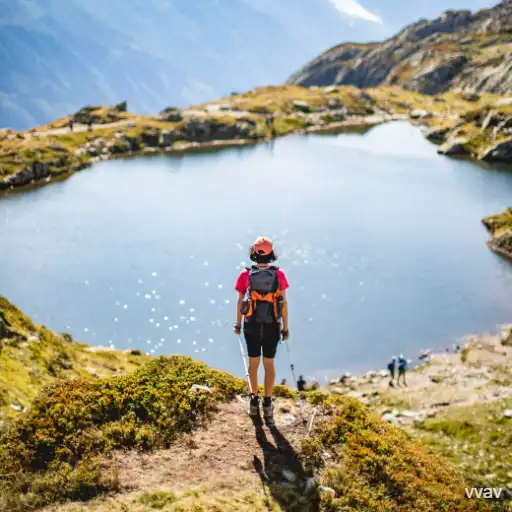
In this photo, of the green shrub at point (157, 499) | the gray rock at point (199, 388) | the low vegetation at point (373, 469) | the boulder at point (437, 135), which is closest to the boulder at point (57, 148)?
the boulder at point (437, 135)

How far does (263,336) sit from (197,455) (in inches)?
119

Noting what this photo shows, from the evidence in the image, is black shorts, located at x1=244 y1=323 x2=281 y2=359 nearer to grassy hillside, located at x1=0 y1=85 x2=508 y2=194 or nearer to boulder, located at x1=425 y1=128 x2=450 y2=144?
grassy hillside, located at x1=0 y1=85 x2=508 y2=194

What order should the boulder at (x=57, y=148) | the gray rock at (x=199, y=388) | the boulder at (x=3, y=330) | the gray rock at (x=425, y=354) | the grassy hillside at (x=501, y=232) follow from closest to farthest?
the gray rock at (x=199, y=388) → the boulder at (x=3, y=330) → the gray rock at (x=425, y=354) → the grassy hillside at (x=501, y=232) → the boulder at (x=57, y=148)

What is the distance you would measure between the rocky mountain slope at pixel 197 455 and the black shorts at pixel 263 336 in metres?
1.85

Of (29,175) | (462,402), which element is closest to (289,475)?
(462,402)

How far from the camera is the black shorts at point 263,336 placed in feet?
36.0

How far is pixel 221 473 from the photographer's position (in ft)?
31.3

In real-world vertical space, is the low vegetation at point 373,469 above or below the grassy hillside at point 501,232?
below

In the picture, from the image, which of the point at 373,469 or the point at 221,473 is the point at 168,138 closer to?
the point at 221,473

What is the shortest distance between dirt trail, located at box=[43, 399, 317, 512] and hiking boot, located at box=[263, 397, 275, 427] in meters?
0.17

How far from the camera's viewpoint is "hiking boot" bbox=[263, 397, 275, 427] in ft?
36.9

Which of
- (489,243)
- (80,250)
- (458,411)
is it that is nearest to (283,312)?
(458,411)

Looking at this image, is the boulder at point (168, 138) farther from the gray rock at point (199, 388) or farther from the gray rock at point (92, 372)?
the gray rock at point (199, 388)

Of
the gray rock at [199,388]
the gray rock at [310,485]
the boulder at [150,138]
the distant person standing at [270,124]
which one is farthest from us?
the distant person standing at [270,124]
